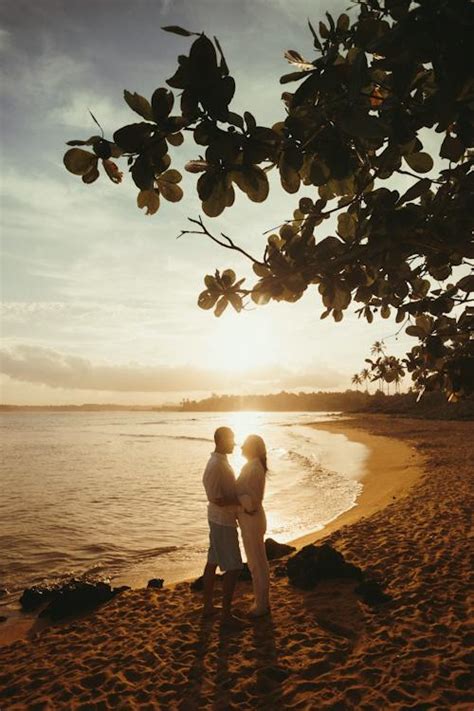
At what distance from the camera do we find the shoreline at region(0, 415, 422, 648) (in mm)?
6215

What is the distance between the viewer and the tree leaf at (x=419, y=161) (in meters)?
2.63

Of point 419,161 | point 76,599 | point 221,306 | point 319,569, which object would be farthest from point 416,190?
point 76,599

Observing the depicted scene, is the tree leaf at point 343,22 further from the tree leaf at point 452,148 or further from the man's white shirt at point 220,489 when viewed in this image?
the man's white shirt at point 220,489

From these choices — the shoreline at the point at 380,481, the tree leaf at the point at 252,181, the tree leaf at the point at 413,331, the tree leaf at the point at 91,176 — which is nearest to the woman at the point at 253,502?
the tree leaf at the point at 413,331

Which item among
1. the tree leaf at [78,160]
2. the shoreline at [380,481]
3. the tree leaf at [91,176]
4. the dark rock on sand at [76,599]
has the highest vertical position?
the tree leaf at [78,160]

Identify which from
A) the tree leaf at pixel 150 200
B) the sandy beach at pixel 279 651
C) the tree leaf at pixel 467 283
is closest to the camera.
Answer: the tree leaf at pixel 150 200

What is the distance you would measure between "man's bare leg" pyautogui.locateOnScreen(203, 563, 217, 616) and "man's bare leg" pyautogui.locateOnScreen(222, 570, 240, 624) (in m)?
0.21

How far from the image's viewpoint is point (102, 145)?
2021 mm

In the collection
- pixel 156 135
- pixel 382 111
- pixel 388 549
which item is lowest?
pixel 388 549

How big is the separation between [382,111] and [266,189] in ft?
2.10

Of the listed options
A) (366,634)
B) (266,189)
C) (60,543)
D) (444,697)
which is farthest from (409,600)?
(60,543)

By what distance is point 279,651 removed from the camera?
4656 millimetres

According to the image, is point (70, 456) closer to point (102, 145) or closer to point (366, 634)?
point (366, 634)

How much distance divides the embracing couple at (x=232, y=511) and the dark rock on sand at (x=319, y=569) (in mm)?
1459
